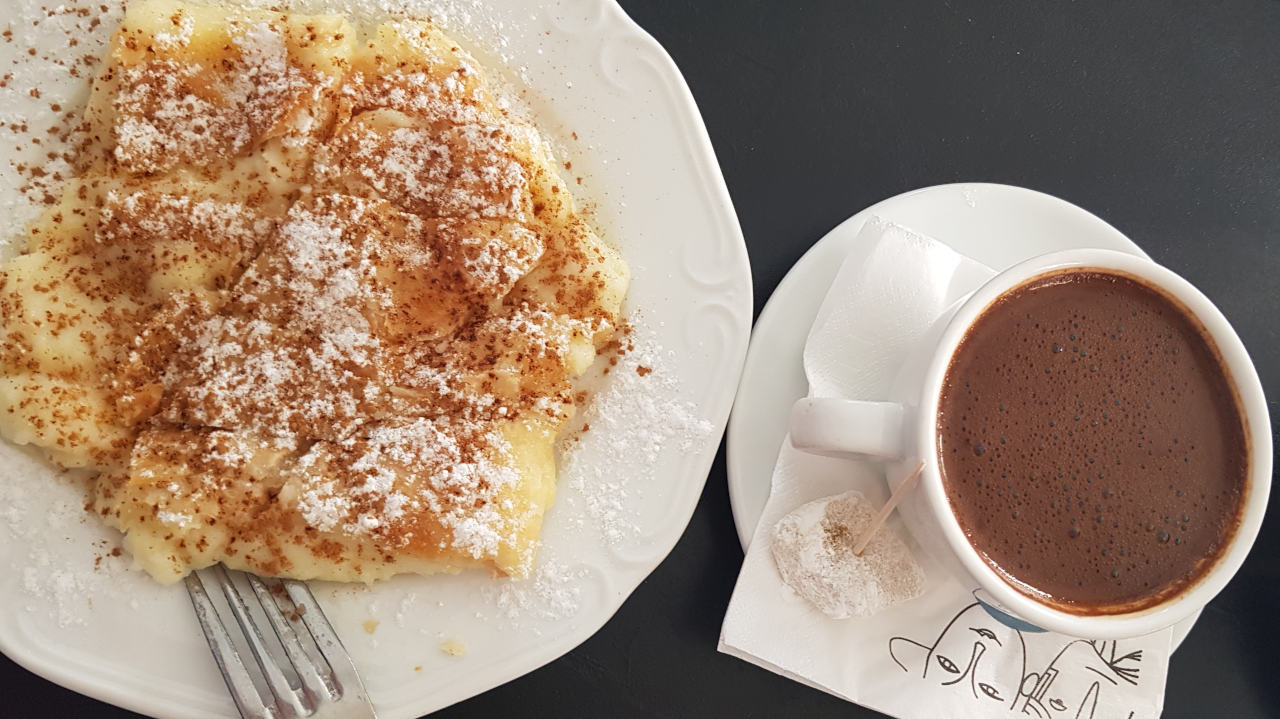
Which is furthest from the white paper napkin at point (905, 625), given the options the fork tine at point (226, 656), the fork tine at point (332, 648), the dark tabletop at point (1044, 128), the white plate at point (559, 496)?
the fork tine at point (226, 656)

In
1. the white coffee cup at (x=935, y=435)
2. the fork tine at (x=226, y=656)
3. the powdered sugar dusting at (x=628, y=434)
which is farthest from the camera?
the powdered sugar dusting at (x=628, y=434)

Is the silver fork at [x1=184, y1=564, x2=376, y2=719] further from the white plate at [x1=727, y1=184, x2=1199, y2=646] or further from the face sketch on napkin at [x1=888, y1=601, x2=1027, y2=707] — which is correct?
the face sketch on napkin at [x1=888, y1=601, x2=1027, y2=707]

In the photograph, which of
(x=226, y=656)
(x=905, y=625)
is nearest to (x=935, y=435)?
(x=905, y=625)

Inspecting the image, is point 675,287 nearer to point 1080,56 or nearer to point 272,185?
point 272,185

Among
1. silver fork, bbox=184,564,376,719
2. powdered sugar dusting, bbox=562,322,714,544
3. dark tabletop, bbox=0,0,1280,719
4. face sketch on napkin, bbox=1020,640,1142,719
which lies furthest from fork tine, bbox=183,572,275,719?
face sketch on napkin, bbox=1020,640,1142,719

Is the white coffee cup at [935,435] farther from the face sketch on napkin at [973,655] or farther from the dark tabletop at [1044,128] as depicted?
Result: the dark tabletop at [1044,128]

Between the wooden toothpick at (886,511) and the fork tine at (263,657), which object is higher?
the wooden toothpick at (886,511)

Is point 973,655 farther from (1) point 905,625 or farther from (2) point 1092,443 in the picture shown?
(2) point 1092,443
